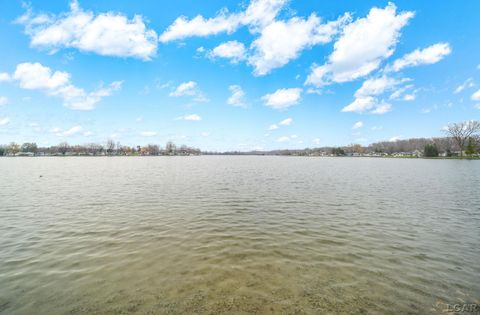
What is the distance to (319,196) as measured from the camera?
845 inches

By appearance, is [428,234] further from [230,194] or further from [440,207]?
[230,194]

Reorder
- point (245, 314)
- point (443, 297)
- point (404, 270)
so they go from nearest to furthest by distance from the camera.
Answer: point (245, 314) < point (443, 297) < point (404, 270)

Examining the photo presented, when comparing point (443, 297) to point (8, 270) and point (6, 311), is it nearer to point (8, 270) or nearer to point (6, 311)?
point (6, 311)

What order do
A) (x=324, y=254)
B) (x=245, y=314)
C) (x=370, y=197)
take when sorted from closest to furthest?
(x=245, y=314) → (x=324, y=254) → (x=370, y=197)

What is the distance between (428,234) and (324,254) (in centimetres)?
→ 658

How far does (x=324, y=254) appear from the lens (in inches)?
353

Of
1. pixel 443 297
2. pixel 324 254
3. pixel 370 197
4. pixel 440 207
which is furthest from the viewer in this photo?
pixel 370 197

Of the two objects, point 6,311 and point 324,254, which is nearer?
point 6,311

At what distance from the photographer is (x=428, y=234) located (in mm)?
11391

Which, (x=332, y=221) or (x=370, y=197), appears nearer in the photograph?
(x=332, y=221)

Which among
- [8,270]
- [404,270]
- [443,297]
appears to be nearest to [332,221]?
[404,270]

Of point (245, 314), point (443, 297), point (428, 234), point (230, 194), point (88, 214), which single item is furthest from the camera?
point (230, 194)

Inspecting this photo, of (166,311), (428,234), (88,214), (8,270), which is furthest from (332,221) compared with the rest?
(88,214)

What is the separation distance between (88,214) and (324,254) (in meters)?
14.9
